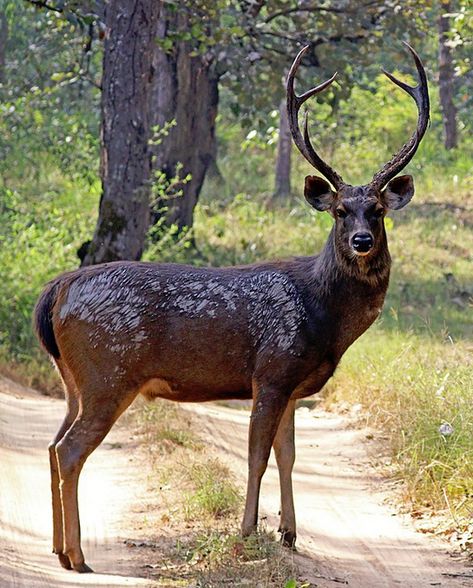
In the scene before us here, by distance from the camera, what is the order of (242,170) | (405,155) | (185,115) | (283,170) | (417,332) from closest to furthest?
1. (405,155)
2. (417,332)
3. (185,115)
4. (283,170)
5. (242,170)

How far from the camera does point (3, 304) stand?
1350 cm

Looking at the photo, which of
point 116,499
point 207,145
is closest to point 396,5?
point 207,145

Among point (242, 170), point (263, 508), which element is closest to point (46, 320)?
point (263, 508)

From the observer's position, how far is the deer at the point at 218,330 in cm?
705

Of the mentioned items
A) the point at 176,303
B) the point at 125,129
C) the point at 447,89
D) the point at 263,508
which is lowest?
the point at 263,508

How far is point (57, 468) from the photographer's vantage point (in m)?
7.17

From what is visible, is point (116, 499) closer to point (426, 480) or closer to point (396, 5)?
point (426, 480)

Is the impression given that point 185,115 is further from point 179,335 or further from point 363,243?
point 363,243

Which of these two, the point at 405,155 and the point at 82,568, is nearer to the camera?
the point at 82,568

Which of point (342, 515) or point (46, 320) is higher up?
point (46, 320)

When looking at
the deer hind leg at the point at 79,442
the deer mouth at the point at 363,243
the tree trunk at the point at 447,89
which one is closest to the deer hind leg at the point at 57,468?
the deer hind leg at the point at 79,442

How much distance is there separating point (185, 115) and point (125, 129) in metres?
5.38

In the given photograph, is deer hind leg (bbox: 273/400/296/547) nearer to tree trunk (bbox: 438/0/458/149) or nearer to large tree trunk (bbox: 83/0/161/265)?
large tree trunk (bbox: 83/0/161/265)

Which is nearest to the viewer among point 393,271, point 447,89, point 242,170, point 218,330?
point 218,330
